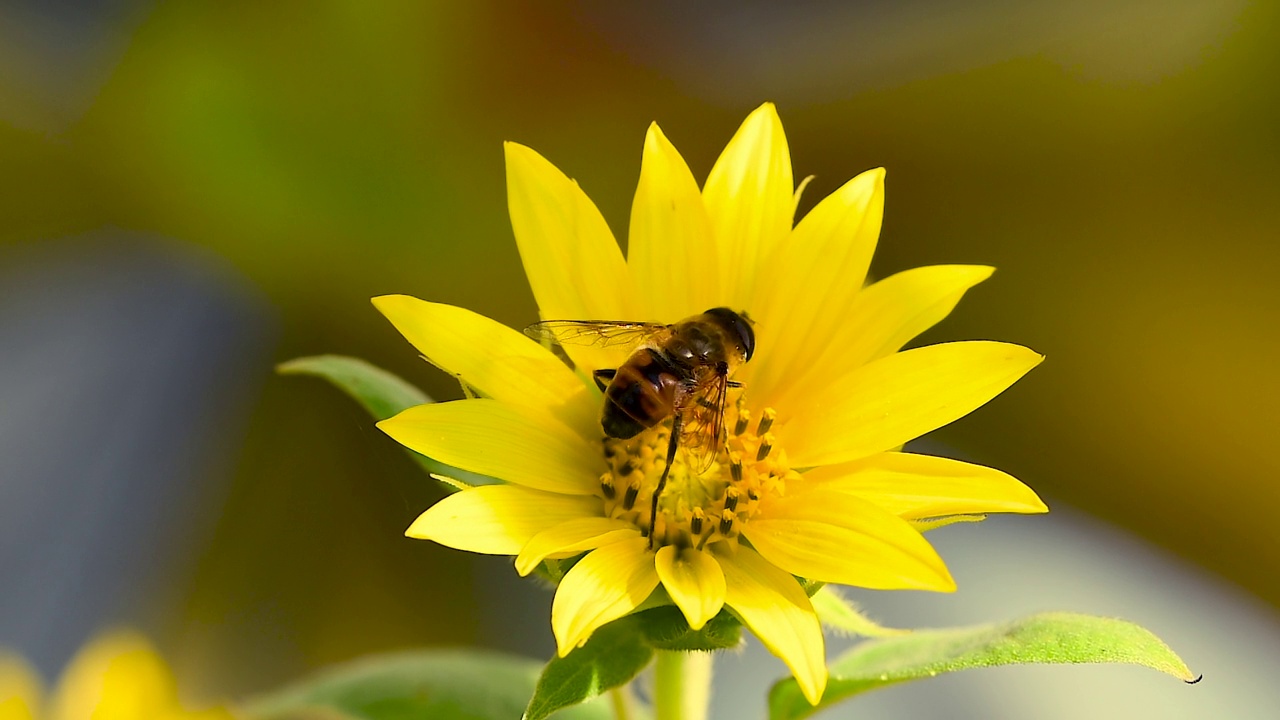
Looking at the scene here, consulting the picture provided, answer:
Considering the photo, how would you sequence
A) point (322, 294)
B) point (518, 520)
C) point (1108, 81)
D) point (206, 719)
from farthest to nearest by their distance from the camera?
point (322, 294) → point (1108, 81) → point (206, 719) → point (518, 520)

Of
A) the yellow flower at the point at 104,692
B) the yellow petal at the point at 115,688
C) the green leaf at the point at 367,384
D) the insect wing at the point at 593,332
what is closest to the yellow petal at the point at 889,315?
the insect wing at the point at 593,332

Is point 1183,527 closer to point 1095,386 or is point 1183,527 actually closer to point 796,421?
point 1095,386

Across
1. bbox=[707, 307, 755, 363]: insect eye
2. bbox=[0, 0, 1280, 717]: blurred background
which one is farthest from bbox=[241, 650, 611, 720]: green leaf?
bbox=[0, 0, 1280, 717]: blurred background

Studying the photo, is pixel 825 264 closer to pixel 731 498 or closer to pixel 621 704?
pixel 731 498

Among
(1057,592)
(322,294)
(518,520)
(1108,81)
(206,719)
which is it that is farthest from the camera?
(322,294)

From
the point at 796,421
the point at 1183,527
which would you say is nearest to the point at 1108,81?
the point at 1183,527

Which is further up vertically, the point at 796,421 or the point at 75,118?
the point at 75,118

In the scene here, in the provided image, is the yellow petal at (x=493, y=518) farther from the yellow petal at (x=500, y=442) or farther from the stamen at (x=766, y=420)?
the stamen at (x=766, y=420)
